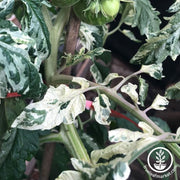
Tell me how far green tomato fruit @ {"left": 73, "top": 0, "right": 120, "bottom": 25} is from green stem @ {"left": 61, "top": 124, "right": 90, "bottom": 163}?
23 cm

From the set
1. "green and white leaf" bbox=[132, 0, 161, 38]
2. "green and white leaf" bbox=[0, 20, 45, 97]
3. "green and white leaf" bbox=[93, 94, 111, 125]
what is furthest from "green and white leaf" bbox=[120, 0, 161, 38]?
"green and white leaf" bbox=[0, 20, 45, 97]

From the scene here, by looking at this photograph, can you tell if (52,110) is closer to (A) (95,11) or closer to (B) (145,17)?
(A) (95,11)

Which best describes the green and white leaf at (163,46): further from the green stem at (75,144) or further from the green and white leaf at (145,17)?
the green stem at (75,144)

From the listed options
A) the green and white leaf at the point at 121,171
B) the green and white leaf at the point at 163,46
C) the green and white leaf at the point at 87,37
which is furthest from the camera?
the green and white leaf at the point at 87,37

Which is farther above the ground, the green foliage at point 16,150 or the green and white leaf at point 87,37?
the green and white leaf at point 87,37

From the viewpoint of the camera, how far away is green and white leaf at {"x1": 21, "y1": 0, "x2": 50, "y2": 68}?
458mm

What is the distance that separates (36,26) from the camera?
47 cm

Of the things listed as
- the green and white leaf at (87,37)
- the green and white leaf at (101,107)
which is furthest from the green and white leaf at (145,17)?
the green and white leaf at (101,107)

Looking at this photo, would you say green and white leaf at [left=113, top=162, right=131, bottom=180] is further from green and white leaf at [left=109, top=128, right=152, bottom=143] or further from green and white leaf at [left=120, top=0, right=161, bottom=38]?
green and white leaf at [left=120, top=0, right=161, bottom=38]

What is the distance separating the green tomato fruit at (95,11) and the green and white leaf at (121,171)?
0.29 meters

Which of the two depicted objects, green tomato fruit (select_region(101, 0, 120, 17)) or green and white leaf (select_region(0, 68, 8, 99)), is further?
green tomato fruit (select_region(101, 0, 120, 17))

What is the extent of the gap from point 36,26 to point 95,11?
111 millimetres

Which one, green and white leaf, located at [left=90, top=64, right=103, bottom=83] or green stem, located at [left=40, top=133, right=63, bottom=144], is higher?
green and white leaf, located at [left=90, top=64, right=103, bottom=83]

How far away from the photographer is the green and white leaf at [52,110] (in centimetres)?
45
